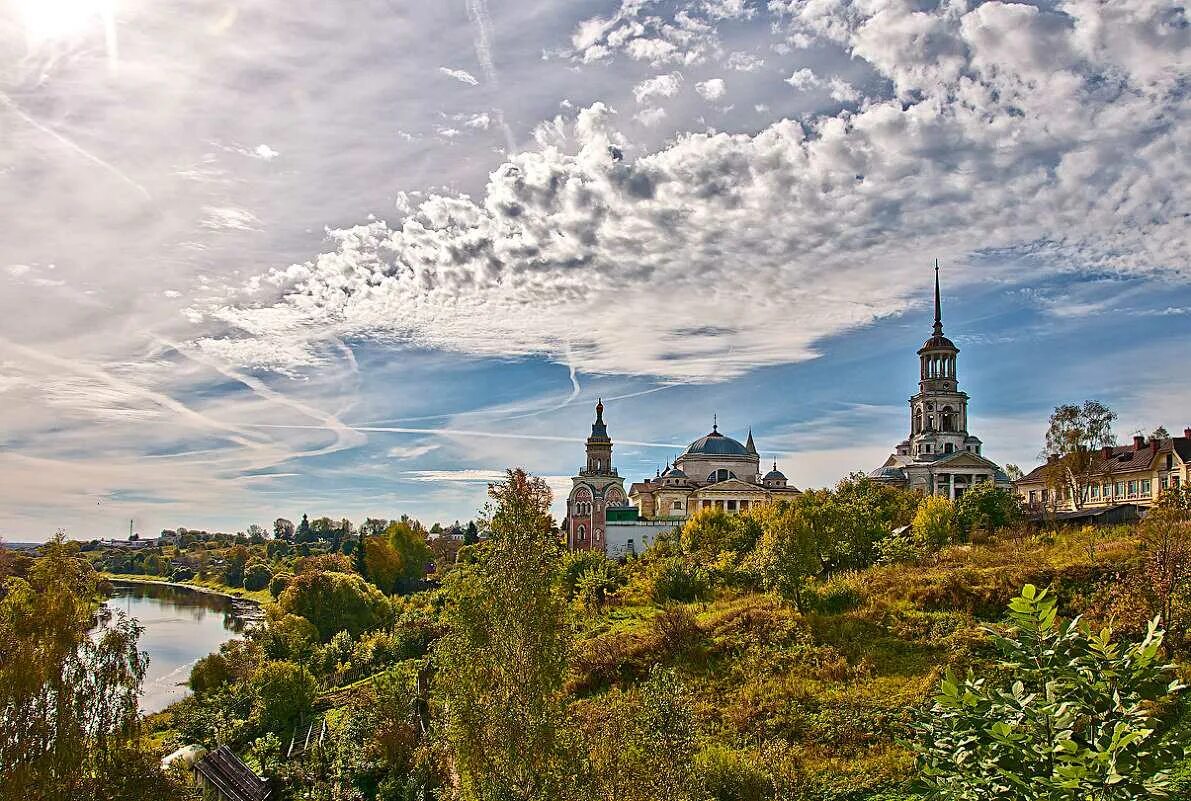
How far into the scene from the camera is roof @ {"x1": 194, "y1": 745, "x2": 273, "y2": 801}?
1533 centimetres

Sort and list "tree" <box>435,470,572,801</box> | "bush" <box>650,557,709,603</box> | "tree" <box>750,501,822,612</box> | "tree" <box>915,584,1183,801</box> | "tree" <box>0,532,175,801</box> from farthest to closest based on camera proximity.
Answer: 1. "bush" <box>650,557,709,603</box>
2. "tree" <box>750,501,822,612</box>
3. "tree" <box>0,532,175,801</box>
4. "tree" <box>435,470,572,801</box>
5. "tree" <box>915,584,1183,801</box>

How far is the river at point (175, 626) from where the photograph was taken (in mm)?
33044

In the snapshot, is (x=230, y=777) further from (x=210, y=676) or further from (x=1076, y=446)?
(x=1076, y=446)

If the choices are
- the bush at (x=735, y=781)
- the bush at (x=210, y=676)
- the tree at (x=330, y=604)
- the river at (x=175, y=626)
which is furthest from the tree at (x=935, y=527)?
the river at (x=175, y=626)

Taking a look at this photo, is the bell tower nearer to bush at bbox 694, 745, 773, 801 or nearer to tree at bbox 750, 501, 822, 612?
tree at bbox 750, 501, 822, 612

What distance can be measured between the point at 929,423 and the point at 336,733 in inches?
1962

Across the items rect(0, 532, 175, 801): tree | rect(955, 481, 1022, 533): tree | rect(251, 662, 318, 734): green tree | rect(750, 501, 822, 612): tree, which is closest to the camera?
rect(0, 532, 175, 801): tree

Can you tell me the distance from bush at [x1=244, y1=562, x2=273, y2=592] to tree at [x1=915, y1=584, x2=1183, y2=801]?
76761 mm

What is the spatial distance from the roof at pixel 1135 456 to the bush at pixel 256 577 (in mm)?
64412

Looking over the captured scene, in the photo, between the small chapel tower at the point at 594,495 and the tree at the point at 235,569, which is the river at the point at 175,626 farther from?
the small chapel tower at the point at 594,495

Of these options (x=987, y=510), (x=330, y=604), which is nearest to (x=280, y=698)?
(x=330, y=604)

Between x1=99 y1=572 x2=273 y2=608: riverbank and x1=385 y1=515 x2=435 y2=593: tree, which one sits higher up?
x1=385 y1=515 x2=435 y2=593: tree

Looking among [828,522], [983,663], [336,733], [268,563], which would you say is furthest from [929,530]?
[268,563]

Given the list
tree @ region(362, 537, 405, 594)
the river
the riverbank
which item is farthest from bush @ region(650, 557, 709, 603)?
the riverbank
